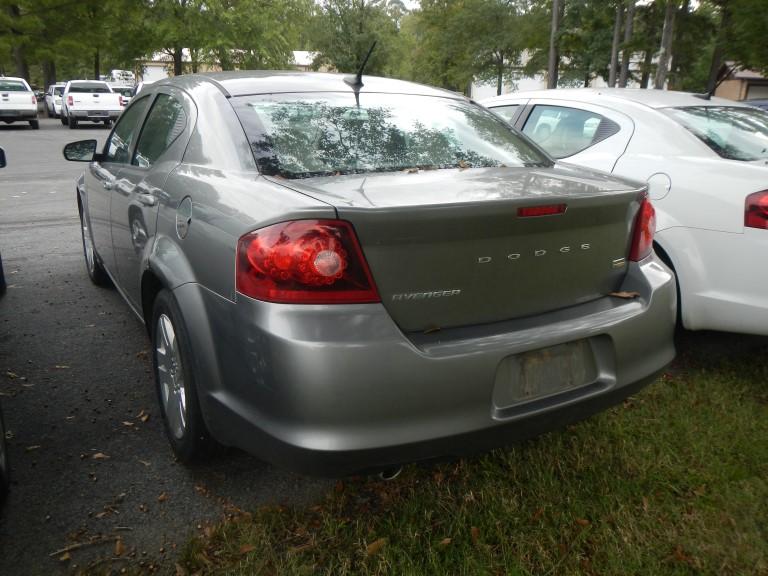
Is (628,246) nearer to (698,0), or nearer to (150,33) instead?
(698,0)

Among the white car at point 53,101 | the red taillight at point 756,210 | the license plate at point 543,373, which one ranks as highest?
the red taillight at point 756,210

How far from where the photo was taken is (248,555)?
7.35 feet

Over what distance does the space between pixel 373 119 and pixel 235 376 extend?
1306 millimetres

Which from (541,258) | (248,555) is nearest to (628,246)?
(541,258)

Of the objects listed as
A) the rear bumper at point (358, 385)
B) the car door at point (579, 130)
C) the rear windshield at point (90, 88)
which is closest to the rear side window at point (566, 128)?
the car door at point (579, 130)

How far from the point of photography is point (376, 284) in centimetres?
200

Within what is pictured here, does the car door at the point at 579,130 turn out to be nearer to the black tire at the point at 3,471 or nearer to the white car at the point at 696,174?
the white car at the point at 696,174

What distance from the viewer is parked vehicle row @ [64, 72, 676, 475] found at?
6.44ft

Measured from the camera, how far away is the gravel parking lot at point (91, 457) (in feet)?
7.75

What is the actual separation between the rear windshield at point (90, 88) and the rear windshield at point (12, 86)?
1739 mm

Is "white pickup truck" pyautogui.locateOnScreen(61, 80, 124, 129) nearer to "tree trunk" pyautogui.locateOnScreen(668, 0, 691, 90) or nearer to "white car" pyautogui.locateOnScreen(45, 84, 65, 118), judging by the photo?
"white car" pyautogui.locateOnScreen(45, 84, 65, 118)

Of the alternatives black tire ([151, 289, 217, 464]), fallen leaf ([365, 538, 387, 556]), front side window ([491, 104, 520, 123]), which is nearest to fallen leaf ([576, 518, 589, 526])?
fallen leaf ([365, 538, 387, 556])

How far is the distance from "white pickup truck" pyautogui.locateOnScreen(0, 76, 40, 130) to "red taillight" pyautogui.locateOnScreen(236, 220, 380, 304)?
88.5 ft

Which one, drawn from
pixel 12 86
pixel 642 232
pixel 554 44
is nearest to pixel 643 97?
pixel 642 232
